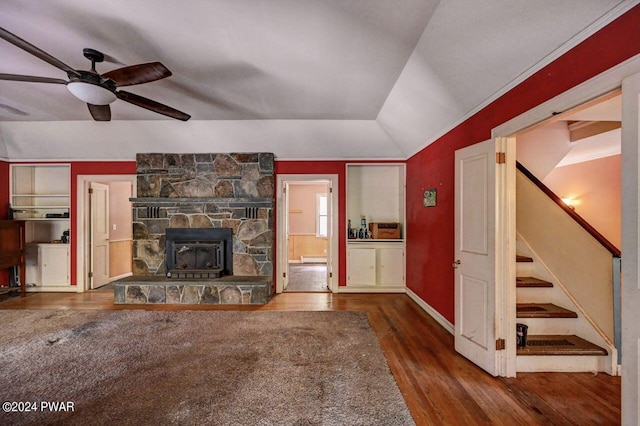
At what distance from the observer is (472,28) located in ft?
6.52

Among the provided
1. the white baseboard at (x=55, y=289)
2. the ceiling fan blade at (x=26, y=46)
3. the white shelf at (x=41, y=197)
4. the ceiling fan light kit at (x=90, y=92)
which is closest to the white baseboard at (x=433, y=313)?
the ceiling fan light kit at (x=90, y=92)

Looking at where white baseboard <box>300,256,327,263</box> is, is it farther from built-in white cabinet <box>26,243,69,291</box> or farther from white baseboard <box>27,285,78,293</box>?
built-in white cabinet <box>26,243,69,291</box>

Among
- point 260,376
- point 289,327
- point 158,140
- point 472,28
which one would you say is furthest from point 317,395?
point 158,140

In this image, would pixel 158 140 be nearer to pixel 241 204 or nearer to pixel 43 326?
pixel 241 204

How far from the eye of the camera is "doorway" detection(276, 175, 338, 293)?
5043mm

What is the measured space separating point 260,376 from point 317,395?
0.56 metres

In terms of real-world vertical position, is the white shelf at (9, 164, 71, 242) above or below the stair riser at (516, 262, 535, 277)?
above

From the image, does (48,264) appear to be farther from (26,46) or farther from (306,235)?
(306,235)

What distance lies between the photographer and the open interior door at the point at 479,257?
93.7 inches

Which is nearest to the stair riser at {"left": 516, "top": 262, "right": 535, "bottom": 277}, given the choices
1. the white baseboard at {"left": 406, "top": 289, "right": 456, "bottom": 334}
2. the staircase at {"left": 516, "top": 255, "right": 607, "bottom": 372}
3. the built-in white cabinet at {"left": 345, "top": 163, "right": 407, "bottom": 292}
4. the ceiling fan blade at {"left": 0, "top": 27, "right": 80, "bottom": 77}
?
the staircase at {"left": 516, "top": 255, "right": 607, "bottom": 372}

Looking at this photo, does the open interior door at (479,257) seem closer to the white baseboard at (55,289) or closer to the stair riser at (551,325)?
the stair riser at (551,325)

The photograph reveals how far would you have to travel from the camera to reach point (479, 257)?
8.36 ft

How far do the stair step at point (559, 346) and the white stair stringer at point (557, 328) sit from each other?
41mm

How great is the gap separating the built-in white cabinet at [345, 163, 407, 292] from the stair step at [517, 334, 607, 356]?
2.44m
